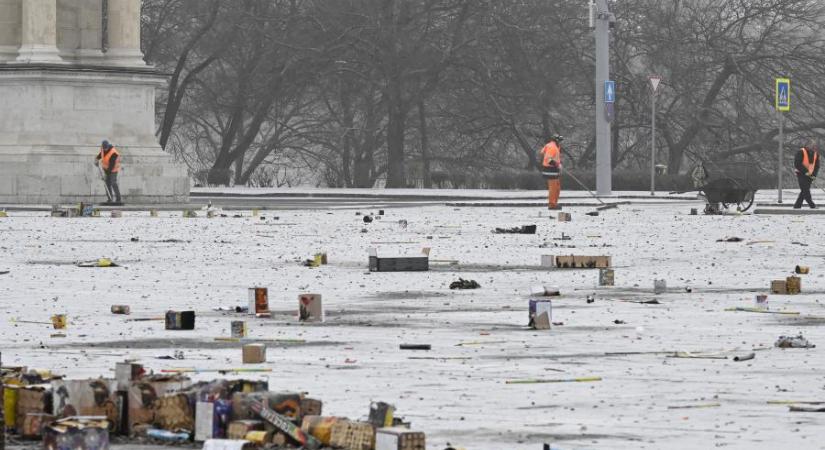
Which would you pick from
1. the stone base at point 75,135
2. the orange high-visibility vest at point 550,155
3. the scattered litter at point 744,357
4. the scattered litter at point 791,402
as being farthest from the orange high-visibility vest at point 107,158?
the scattered litter at point 791,402

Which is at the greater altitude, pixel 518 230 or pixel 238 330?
pixel 518 230

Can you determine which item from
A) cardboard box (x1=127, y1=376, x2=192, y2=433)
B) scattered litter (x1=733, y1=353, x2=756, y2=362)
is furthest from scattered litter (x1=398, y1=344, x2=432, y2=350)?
cardboard box (x1=127, y1=376, x2=192, y2=433)

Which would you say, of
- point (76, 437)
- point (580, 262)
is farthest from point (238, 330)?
point (580, 262)

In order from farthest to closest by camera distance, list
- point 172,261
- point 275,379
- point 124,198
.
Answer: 1. point 124,198
2. point 172,261
3. point 275,379

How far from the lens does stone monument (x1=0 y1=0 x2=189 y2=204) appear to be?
147 ft

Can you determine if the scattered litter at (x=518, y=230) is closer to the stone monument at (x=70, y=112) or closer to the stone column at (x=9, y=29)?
the stone monument at (x=70, y=112)

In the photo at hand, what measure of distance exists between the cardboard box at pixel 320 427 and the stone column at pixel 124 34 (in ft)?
130

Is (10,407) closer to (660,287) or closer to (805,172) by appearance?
(660,287)

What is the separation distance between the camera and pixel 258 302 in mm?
15406

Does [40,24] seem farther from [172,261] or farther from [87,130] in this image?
[172,261]

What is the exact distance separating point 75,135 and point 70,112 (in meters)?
0.54

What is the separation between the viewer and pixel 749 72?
59844 mm

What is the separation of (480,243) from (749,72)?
34.8 m

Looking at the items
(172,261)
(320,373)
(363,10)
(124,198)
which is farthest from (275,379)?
(363,10)
